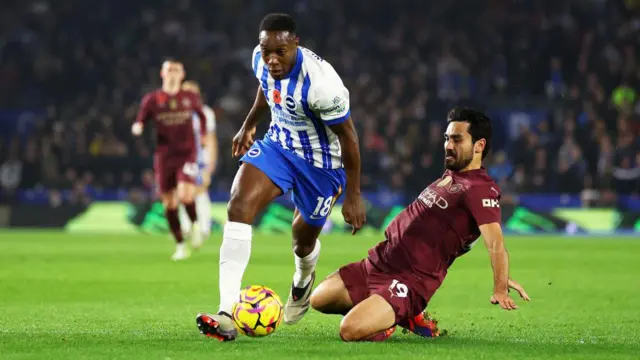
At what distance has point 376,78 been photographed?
27.1 metres

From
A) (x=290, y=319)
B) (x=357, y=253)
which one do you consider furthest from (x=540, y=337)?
(x=357, y=253)

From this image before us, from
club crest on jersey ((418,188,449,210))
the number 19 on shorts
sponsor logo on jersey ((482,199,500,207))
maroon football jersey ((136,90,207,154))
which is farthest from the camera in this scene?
maroon football jersey ((136,90,207,154))

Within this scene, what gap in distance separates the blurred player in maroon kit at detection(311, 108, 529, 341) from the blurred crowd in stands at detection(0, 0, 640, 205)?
601 inches

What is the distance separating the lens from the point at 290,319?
323 inches

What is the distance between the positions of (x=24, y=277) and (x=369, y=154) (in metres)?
12.5

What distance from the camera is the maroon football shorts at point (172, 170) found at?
1558 cm

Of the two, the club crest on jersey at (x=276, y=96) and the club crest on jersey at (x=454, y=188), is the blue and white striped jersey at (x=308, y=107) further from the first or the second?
the club crest on jersey at (x=454, y=188)

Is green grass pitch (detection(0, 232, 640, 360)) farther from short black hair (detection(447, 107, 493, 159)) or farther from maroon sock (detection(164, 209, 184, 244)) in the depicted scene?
short black hair (detection(447, 107, 493, 159))

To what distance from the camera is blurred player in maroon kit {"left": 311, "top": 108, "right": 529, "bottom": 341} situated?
6965 millimetres

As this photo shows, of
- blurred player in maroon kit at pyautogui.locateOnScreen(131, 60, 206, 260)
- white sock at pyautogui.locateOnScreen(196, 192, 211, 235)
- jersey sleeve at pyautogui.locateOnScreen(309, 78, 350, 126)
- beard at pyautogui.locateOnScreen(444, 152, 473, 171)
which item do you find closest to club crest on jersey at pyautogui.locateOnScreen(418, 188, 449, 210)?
beard at pyautogui.locateOnScreen(444, 152, 473, 171)

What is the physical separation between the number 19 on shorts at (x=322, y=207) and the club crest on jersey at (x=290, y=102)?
0.75 metres

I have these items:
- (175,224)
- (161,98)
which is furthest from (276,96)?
(161,98)

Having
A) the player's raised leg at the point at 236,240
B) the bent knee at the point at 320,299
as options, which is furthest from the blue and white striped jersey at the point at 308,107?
the bent knee at the point at 320,299

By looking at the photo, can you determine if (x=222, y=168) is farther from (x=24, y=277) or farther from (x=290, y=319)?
(x=290, y=319)
